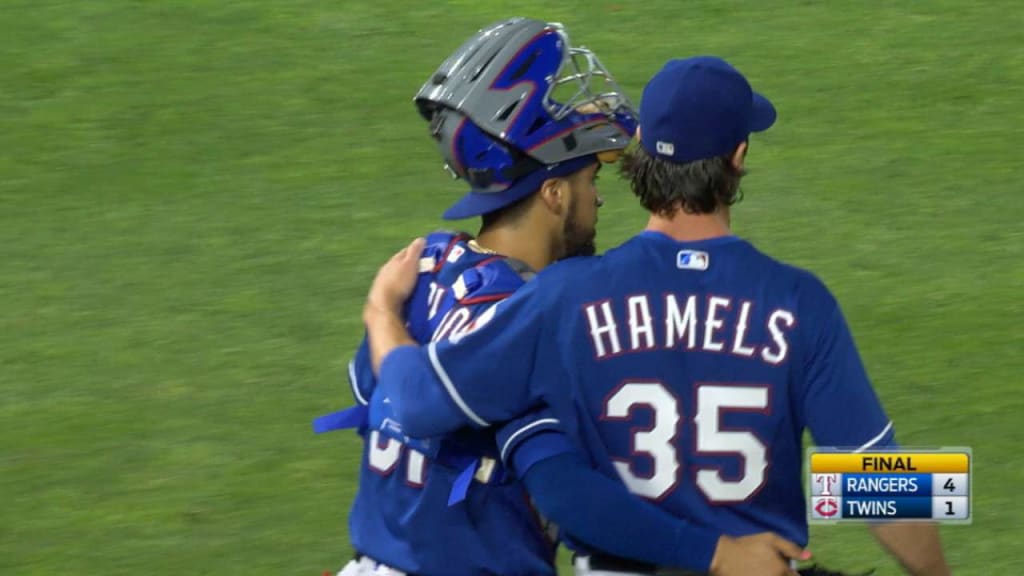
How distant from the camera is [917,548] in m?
3.62

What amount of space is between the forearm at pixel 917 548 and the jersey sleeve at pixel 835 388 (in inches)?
7.8

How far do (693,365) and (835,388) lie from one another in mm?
273

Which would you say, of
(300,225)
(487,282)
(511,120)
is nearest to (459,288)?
(487,282)

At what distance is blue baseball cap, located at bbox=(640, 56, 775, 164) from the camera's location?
365 centimetres

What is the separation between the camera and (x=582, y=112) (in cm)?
415

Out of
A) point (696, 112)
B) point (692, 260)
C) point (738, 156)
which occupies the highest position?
point (696, 112)

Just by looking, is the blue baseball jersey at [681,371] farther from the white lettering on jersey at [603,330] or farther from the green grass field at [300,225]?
the green grass field at [300,225]

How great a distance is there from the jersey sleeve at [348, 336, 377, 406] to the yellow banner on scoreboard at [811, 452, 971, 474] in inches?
38.7

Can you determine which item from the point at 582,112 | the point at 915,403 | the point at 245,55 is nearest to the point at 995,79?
the point at 915,403

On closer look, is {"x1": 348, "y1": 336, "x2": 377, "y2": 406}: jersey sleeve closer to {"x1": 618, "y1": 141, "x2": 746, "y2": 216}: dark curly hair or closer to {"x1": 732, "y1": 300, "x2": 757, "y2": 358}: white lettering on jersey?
{"x1": 618, "y1": 141, "x2": 746, "y2": 216}: dark curly hair

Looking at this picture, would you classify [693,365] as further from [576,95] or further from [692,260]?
[576,95]

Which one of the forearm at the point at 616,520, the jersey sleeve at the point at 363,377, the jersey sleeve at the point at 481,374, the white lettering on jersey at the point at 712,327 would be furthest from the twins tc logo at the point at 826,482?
the jersey sleeve at the point at 363,377

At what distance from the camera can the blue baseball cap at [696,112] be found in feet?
12.0

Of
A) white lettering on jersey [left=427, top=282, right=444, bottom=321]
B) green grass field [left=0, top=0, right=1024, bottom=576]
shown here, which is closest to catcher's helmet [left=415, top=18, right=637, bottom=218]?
white lettering on jersey [left=427, top=282, right=444, bottom=321]
